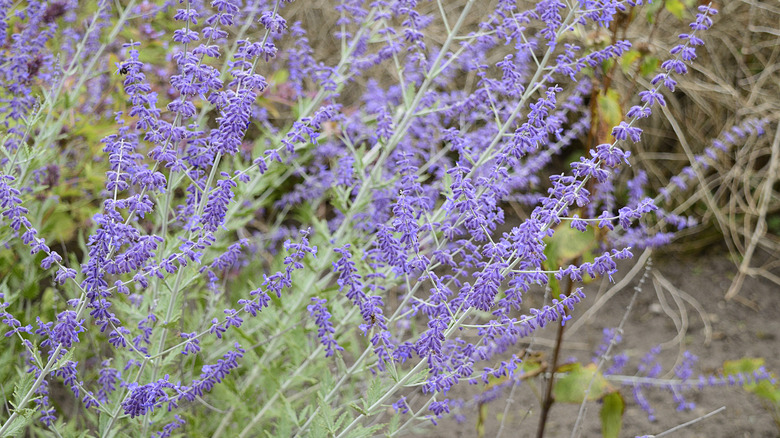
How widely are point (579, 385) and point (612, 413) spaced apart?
185 mm

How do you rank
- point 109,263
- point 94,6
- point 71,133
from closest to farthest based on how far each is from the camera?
point 109,263
point 71,133
point 94,6

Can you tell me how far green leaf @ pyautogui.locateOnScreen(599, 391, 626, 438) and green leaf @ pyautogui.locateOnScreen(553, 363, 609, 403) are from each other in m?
0.05

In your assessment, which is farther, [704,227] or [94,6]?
[704,227]

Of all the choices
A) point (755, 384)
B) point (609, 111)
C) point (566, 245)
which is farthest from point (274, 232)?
point (755, 384)

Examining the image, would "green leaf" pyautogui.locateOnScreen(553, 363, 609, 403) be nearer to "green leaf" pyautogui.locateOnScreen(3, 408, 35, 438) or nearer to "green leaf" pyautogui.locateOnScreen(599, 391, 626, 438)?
"green leaf" pyautogui.locateOnScreen(599, 391, 626, 438)

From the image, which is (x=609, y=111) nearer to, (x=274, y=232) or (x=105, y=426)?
(x=105, y=426)

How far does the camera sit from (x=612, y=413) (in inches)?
122

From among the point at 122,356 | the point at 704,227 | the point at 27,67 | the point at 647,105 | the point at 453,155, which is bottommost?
the point at 704,227

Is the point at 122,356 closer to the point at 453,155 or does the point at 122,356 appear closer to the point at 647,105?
the point at 647,105

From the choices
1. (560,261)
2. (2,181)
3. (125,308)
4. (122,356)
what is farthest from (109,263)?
(560,261)

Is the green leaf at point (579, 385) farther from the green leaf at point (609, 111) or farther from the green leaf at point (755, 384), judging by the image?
the green leaf at point (609, 111)

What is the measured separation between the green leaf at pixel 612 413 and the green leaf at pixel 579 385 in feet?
0.17

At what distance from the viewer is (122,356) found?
3.07 metres

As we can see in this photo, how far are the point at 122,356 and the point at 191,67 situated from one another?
5.07 feet
